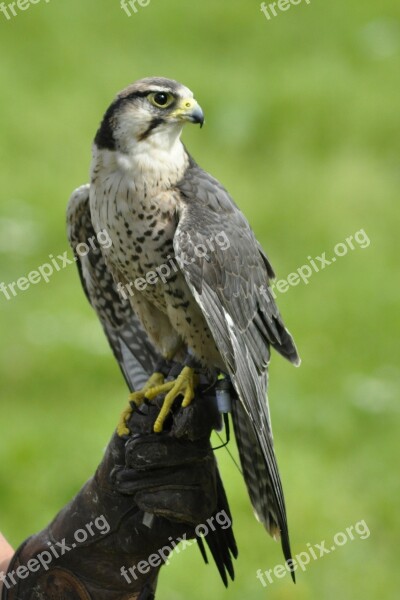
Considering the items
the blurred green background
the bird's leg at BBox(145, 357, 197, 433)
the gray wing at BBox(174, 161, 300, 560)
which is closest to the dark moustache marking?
the gray wing at BBox(174, 161, 300, 560)

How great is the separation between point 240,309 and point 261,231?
152 inches

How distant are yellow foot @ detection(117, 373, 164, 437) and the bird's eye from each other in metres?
0.93

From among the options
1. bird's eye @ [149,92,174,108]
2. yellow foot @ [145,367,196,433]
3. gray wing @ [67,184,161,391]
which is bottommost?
yellow foot @ [145,367,196,433]

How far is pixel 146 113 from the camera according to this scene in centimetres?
442

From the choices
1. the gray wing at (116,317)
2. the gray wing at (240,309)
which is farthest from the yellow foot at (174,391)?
the gray wing at (116,317)

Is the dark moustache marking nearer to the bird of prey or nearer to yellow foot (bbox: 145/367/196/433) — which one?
the bird of prey

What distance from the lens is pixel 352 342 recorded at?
7.57m

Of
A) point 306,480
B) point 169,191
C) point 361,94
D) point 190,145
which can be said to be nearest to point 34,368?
point 306,480

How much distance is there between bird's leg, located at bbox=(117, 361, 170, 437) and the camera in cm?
442

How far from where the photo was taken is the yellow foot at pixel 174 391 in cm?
434

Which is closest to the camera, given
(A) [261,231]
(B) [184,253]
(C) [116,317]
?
(B) [184,253]

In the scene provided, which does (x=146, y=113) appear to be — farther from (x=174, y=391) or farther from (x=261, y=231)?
(x=261, y=231)

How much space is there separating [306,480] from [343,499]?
0.65 ft

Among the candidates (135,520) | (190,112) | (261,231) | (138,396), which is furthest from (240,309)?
(261,231)
